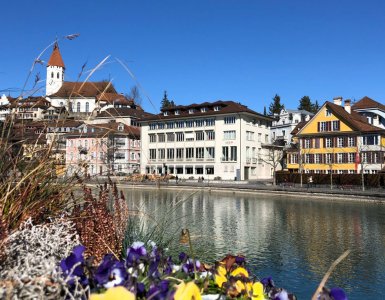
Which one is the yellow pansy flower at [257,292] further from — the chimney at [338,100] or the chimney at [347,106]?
the chimney at [338,100]

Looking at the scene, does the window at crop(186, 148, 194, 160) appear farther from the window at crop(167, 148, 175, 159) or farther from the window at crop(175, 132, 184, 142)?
the window at crop(167, 148, 175, 159)

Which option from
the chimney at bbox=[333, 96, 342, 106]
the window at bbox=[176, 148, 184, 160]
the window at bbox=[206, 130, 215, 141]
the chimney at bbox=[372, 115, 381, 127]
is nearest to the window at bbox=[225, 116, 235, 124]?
the window at bbox=[206, 130, 215, 141]

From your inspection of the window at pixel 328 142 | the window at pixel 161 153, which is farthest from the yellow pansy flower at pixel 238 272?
the window at pixel 161 153

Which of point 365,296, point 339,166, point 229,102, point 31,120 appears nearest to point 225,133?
point 229,102

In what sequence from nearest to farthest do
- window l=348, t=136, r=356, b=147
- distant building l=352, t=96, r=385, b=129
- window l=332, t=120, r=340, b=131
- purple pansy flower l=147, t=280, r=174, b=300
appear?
purple pansy flower l=147, t=280, r=174, b=300 < window l=348, t=136, r=356, b=147 < window l=332, t=120, r=340, b=131 < distant building l=352, t=96, r=385, b=129

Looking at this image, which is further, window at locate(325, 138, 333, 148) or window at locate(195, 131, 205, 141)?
window at locate(195, 131, 205, 141)

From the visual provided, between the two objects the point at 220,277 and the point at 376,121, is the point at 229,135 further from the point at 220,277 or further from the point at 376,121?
the point at 220,277

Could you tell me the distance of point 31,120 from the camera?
350 cm

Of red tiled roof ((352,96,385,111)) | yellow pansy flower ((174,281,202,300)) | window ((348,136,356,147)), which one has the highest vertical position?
red tiled roof ((352,96,385,111))

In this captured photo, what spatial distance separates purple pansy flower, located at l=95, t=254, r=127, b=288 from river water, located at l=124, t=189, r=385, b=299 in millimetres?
1579

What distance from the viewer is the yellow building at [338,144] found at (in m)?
50.5

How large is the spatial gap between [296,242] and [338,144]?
42.8 meters

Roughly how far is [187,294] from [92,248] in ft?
4.81

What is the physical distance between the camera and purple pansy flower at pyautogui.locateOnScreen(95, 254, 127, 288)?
5.37 feet
